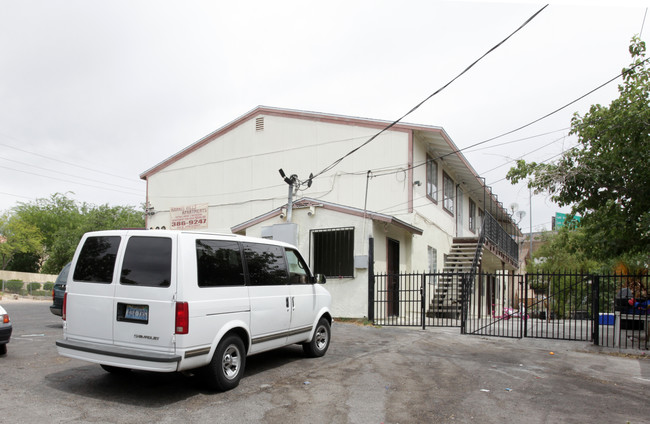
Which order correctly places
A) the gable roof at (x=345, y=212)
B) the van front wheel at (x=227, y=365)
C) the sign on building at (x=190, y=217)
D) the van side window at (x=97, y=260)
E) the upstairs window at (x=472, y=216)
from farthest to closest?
the upstairs window at (x=472, y=216)
the sign on building at (x=190, y=217)
the gable roof at (x=345, y=212)
the van side window at (x=97, y=260)
the van front wheel at (x=227, y=365)

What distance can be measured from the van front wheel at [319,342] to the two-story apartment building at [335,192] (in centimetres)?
610

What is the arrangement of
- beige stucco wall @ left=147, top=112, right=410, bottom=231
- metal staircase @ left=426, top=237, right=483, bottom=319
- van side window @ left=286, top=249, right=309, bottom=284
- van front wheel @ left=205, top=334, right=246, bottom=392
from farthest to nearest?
1. metal staircase @ left=426, top=237, right=483, bottom=319
2. beige stucco wall @ left=147, top=112, right=410, bottom=231
3. van side window @ left=286, top=249, right=309, bottom=284
4. van front wheel @ left=205, top=334, right=246, bottom=392

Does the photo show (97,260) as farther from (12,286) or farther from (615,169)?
(12,286)

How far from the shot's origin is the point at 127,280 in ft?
19.2

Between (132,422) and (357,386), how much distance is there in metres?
2.95

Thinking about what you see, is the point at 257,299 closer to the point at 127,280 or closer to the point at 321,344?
the point at 127,280

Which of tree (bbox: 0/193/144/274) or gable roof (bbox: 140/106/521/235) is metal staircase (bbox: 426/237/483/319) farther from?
tree (bbox: 0/193/144/274)

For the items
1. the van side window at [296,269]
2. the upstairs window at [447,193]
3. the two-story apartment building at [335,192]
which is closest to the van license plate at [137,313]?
the van side window at [296,269]

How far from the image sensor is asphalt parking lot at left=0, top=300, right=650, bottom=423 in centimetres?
530

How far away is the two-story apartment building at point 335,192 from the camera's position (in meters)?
15.6

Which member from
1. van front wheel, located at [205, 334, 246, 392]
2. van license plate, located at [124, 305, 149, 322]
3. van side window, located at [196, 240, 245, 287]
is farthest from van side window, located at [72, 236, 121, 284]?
van front wheel, located at [205, 334, 246, 392]

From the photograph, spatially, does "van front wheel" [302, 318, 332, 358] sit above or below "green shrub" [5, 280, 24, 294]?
above

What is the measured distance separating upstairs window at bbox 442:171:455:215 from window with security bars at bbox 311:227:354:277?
25.7ft

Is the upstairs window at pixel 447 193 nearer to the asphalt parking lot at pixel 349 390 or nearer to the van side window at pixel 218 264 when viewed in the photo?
the asphalt parking lot at pixel 349 390
